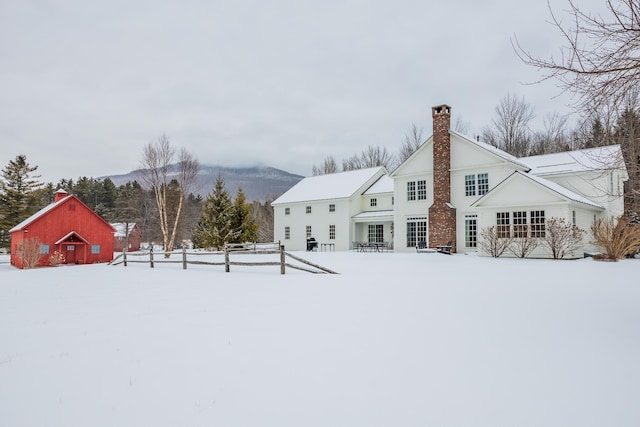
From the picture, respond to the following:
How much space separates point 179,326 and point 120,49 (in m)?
21.7

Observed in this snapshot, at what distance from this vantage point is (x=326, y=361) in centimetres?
421

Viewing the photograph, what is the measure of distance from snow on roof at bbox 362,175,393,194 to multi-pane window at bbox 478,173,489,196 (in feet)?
28.1

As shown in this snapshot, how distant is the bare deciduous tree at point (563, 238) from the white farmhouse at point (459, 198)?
0.50 metres

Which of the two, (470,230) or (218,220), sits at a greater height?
(218,220)

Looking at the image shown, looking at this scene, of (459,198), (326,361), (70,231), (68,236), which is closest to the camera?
(326,361)

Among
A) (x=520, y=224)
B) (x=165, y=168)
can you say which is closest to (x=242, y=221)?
(x=165, y=168)

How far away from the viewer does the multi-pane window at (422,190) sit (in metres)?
26.7

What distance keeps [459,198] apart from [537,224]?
5.65m

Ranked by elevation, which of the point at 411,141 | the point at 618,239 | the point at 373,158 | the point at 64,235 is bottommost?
the point at 618,239

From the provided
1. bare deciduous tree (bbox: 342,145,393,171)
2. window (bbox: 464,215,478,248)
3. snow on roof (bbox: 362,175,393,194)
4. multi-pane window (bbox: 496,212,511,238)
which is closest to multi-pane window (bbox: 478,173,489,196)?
window (bbox: 464,215,478,248)

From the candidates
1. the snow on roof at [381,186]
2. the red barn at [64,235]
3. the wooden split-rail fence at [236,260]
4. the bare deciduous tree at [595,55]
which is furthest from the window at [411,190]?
the red barn at [64,235]

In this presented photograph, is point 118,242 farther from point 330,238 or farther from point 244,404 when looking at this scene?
point 244,404

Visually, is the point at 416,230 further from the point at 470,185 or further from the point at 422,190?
the point at 470,185

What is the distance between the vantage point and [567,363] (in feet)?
13.5
